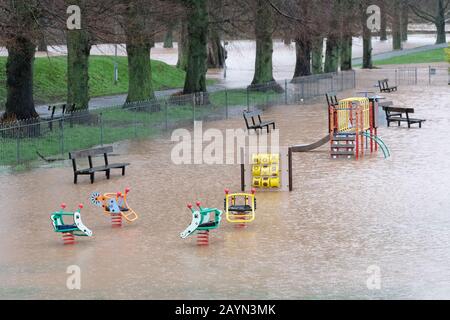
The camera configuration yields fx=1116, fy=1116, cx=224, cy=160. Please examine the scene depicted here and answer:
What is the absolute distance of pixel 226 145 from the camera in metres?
37.2

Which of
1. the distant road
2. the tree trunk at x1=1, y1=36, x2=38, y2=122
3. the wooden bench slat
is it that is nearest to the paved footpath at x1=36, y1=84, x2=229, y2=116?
the tree trunk at x1=1, y1=36, x2=38, y2=122

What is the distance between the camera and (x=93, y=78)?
6372 cm

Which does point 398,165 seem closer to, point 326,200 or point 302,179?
point 302,179

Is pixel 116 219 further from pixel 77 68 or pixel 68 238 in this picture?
pixel 77 68

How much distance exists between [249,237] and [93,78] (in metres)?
43.1

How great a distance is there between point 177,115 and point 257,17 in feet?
48.4

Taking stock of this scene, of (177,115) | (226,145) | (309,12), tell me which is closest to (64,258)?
(226,145)

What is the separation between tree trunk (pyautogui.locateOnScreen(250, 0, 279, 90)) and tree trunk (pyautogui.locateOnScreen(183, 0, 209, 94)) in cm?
470

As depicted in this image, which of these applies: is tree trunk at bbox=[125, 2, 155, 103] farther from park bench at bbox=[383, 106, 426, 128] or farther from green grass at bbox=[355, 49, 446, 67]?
green grass at bbox=[355, 49, 446, 67]

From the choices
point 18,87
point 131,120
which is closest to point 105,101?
point 131,120

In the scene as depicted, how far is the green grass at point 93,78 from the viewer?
56844 millimetres

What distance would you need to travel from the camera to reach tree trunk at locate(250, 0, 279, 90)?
58375mm

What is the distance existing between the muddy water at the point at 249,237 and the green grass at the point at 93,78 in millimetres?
23448

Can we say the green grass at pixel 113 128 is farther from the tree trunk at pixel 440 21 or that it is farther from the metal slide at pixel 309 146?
the tree trunk at pixel 440 21
